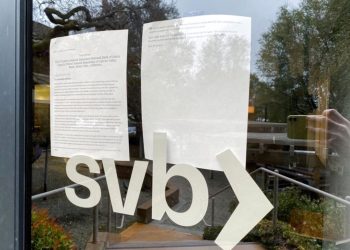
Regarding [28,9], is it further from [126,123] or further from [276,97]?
[276,97]

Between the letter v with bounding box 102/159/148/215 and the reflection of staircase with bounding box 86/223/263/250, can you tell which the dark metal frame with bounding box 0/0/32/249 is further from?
the reflection of staircase with bounding box 86/223/263/250

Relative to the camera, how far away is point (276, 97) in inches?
46.7

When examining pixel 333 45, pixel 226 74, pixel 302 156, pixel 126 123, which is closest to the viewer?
pixel 226 74

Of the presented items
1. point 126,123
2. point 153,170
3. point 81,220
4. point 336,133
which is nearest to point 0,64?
point 126,123

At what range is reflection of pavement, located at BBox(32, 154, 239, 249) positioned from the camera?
31.9 inches

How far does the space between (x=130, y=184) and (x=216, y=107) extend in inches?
12.1

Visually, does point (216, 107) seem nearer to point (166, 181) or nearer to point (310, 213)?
point (166, 181)

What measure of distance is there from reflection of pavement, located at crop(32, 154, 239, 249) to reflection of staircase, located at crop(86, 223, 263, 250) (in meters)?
0.05

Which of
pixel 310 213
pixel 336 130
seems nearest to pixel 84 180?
pixel 336 130

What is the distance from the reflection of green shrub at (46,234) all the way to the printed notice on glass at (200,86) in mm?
338

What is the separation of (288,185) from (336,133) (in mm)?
442

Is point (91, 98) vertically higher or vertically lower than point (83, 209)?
higher

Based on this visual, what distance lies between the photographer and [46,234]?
0.95m

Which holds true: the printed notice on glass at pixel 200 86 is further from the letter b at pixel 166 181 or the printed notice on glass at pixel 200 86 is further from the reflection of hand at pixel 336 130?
the reflection of hand at pixel 336 130
